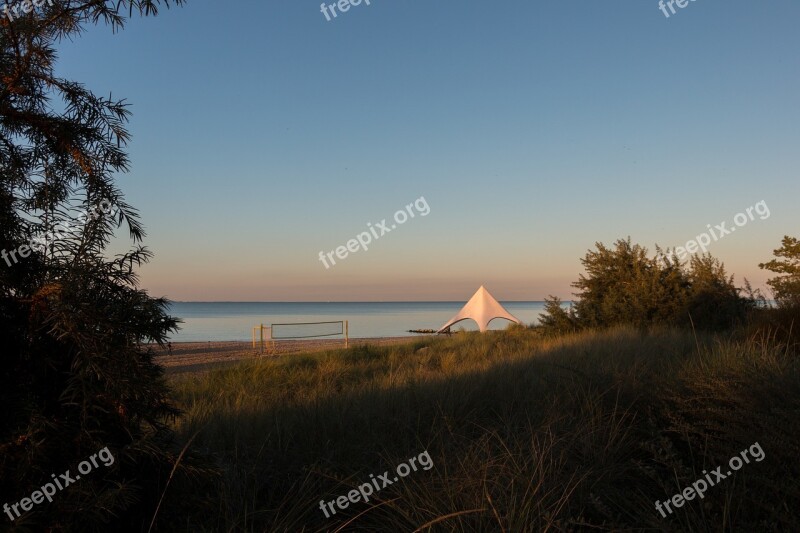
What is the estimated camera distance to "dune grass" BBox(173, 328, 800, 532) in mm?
2924

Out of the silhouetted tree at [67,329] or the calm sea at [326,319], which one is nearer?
the silhouetted tree at [67,329]

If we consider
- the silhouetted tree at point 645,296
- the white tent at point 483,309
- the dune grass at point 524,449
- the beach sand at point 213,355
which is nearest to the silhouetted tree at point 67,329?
the dune grass at point 524,449

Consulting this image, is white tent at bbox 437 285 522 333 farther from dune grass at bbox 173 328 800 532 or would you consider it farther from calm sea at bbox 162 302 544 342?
dune grass at bbox 173 328 800 532

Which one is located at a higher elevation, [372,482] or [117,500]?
[117,500]

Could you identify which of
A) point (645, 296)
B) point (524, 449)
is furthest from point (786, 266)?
point (524, 449)

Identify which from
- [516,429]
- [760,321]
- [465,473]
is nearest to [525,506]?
[465,473]

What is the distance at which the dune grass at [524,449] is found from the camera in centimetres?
292

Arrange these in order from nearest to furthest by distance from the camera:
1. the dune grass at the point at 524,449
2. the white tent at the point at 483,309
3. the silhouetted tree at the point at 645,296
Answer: the dune grass at the point at 524,449 → the silhouetted tree at the point at 645,296 → the white tent at the point at 483,309

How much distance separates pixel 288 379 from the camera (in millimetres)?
8273

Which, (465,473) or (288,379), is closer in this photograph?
(465,473)

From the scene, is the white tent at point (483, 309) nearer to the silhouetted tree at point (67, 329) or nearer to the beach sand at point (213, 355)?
the beach sand at point (213, 355)

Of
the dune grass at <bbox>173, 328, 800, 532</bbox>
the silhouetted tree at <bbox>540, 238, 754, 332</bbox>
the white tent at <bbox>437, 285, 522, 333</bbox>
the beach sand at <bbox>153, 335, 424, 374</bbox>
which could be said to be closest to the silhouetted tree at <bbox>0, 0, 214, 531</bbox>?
the dune grass at <bbox>173, 328, 800, 532</bbox>

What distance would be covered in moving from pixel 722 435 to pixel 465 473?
181cm

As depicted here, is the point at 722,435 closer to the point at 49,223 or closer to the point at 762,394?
the point at 762,394
